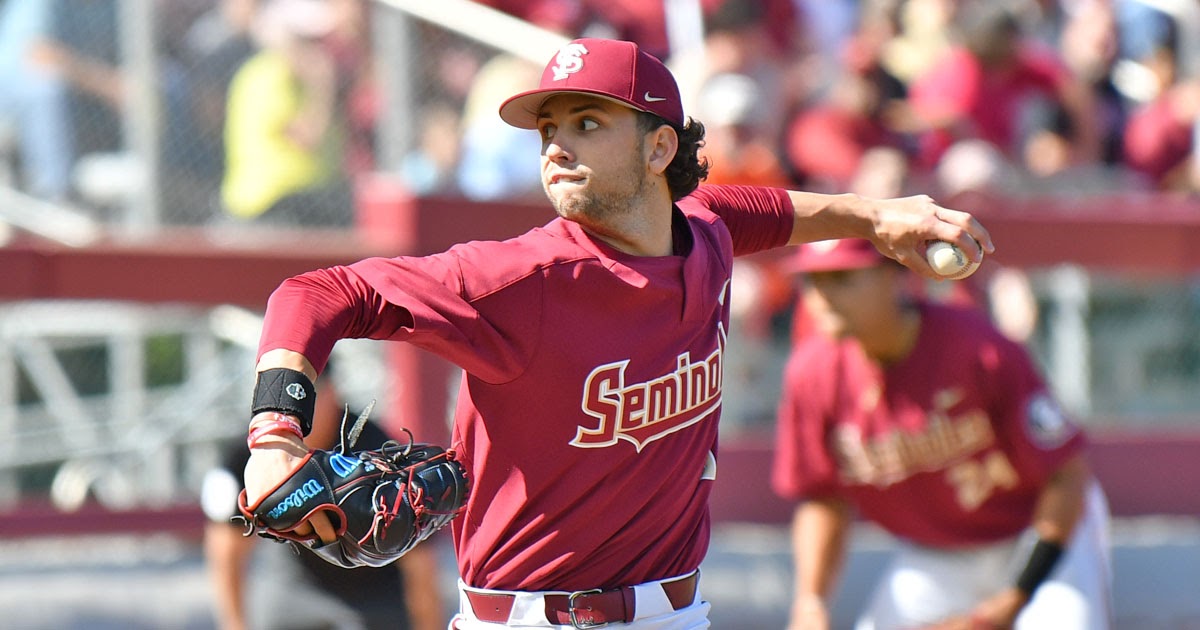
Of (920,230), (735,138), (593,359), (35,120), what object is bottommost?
(593,359)

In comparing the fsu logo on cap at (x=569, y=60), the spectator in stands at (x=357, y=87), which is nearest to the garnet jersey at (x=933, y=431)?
the fsu logo on cap at (x=569, y=60)

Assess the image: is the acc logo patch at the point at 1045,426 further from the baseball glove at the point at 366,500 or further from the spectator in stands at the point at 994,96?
the spectator in stands at the point at 994,96

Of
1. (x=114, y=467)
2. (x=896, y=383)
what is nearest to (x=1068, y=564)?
(x=896, y=383)

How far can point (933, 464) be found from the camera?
5105 mm

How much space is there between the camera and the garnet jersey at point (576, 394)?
3086 millimetres

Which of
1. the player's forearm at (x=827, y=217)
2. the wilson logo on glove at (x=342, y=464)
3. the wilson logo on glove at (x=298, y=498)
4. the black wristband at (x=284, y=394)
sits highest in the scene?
the player's forearm at (x=827, y=217)

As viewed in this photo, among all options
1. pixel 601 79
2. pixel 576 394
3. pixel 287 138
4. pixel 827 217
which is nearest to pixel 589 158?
pixel 601 79

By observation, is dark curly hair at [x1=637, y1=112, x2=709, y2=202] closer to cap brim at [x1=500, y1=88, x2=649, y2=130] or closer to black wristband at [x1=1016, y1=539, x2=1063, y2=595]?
cap brim at [x1=500, y1=88, x2=649, y2=130]

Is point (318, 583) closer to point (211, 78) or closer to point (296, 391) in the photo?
point (211, 78)

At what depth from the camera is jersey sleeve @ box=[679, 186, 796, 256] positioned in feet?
12.6

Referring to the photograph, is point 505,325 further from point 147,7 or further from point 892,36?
point 892,36

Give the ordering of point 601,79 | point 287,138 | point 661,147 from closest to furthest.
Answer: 1. point 601,79
2. point 661,147
3. point 287,138

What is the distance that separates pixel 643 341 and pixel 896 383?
2.05m

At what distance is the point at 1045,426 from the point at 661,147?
2.08 metres
